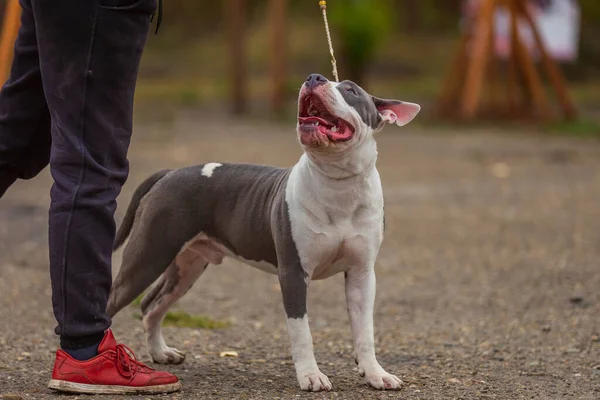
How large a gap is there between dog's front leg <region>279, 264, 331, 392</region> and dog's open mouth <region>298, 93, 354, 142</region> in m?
0.52

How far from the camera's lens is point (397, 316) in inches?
227

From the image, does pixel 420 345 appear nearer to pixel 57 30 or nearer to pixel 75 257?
pixel 75 257

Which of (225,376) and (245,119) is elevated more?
(225,376)

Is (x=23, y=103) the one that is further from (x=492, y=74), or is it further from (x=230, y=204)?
(x=492, y=74)

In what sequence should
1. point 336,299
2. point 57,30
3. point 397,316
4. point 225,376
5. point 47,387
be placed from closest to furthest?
1. point 57,30
2. point 47,387
3. point 225,376
4. point 397,316
5. point 336,299

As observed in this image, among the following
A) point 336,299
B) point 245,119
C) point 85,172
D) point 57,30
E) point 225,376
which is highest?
point 57,30

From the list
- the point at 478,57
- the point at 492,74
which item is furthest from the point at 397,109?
the point at 492,74

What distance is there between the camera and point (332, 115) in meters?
3.82

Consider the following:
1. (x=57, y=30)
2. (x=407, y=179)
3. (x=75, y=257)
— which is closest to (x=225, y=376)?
(x=75, y=257)

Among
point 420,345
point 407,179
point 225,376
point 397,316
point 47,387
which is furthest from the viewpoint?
point 407,179

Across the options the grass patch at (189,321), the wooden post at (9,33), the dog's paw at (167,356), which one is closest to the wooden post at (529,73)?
the wooden post at (9,33)

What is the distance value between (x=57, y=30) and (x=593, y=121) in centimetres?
1484

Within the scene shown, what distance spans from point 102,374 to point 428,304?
275cm

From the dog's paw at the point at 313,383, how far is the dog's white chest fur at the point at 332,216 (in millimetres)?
372
